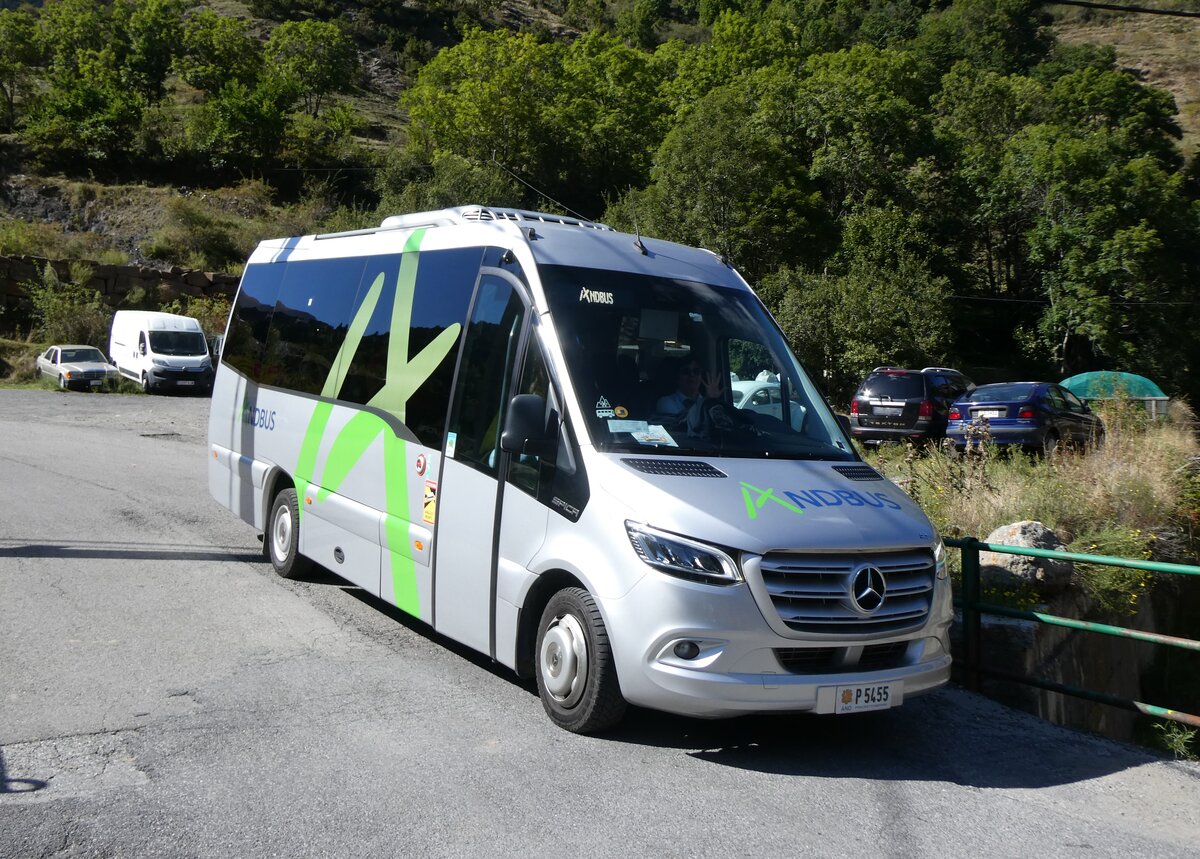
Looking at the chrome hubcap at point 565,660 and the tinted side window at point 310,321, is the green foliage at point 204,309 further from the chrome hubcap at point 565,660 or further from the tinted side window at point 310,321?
the chrome hubcap at point 565,660

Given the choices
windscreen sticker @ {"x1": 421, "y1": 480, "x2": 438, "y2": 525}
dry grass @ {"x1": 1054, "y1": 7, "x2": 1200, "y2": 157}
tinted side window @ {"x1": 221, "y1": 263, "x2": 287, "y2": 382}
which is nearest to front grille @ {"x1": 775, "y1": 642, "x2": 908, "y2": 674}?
windscreen sticker @ {"x1": 421, "y1": 480, "x2": 438, "y2": 525}

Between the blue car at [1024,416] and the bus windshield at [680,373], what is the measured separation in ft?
42.2

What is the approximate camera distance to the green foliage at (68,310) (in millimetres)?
36656

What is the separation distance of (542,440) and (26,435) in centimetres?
1638

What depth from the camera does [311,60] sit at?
80.8 meters

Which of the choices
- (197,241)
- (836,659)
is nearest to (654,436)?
(836,659)

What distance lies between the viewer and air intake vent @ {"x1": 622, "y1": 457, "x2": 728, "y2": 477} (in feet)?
18.2

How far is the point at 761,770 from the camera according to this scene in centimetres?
535

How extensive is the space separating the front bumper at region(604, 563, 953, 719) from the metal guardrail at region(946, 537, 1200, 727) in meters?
1.88

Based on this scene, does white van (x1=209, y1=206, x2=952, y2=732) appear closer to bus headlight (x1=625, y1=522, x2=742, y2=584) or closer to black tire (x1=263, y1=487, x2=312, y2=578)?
bus headlight (x1=625, y1=522, x2=742, y2=584)

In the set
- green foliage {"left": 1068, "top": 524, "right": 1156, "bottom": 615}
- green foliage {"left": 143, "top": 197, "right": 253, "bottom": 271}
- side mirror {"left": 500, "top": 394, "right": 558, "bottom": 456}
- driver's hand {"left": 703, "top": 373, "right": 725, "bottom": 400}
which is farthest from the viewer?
green foliage {"left": 143, "top": 197, "right": 253, "bottom": 271}

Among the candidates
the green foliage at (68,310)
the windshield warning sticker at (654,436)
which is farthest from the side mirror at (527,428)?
the green foliage at (68,310)

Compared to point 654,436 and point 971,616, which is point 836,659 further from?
point 971,616

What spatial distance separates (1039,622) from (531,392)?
3677 millimetres
